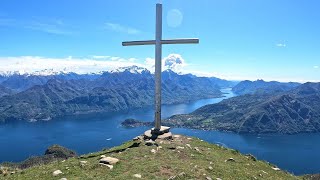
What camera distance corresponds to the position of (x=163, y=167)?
18078 mm

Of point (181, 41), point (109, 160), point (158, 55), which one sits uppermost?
point (181, 41)

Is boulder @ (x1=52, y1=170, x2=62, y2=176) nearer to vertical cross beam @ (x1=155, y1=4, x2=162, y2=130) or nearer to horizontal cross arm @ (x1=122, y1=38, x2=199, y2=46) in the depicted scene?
vertical cross beam @ (x1=155, y1=4, x2=162, y2=130)

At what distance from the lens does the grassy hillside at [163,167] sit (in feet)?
55.7

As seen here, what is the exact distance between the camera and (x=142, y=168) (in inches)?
697

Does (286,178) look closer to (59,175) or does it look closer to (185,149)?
(185,149)

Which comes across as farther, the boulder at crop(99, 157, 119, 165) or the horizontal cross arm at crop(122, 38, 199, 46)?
the horizontal cross arm at crop(122, 38, 199, 46)

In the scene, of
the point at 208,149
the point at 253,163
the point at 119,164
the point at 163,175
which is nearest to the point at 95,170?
the point at 119,164

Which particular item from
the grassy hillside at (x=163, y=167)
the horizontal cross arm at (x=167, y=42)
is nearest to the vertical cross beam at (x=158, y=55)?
the horizontal cross arm at (x=167, y=42)

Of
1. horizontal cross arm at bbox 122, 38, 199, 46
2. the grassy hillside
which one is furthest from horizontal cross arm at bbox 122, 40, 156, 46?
the grassy hillside

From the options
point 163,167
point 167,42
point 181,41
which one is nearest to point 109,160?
point 163,167

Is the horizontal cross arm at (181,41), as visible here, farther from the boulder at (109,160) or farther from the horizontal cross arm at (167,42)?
the boulder at (109,160)

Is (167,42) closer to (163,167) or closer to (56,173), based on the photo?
(163,167)

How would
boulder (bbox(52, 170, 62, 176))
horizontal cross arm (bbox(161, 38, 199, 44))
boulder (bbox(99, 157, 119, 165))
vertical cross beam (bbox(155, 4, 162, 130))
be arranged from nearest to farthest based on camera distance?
boulder (bbox(52, 170, 62, 176)) → boulder (bbox(99, 157, 119, 165)) → horizontal cross arm (bbox(161, 38, 199, 44)) → vertical cross beam (bbox(155, 4, 162, 130))

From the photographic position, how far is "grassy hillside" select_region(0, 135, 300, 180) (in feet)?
55.7
